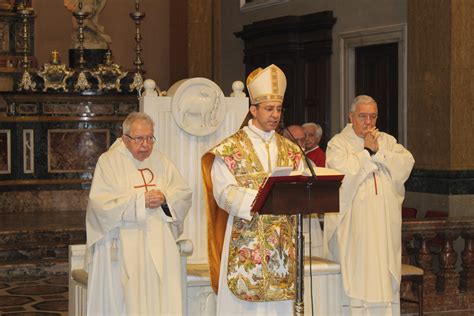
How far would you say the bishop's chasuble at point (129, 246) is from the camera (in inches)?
248

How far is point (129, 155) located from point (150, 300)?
865mm

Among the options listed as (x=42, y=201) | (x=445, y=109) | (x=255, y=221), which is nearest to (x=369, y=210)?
(x=255, y=221)

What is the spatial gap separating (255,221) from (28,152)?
7.33 m

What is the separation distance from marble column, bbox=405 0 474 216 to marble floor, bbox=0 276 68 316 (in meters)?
4.00

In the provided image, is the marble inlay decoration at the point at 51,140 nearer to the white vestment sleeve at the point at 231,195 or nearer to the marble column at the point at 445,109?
the marble column at the point at 445,109

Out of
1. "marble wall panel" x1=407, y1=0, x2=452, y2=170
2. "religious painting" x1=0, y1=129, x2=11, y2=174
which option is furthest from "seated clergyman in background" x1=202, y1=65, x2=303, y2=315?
"religious painting" x1=0, y1=129, x2=11, y2=174

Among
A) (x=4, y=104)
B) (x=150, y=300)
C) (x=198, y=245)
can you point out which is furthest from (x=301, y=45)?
(x=150, y=300)

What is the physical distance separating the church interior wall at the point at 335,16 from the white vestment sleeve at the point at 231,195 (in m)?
7.43

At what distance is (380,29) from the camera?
45.3 ft

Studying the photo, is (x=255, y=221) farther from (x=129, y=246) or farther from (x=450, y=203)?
(x=450, y=203)

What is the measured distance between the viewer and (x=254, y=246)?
20.9 ft

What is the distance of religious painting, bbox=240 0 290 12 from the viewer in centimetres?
1681

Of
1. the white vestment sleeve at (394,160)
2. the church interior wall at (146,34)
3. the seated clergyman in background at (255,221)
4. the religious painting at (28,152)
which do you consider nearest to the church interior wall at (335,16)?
the church interior wall at (146,34)

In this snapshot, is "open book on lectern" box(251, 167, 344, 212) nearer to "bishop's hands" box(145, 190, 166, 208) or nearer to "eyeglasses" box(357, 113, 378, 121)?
"bishop's hands" box(145, 190, 166, 208)
